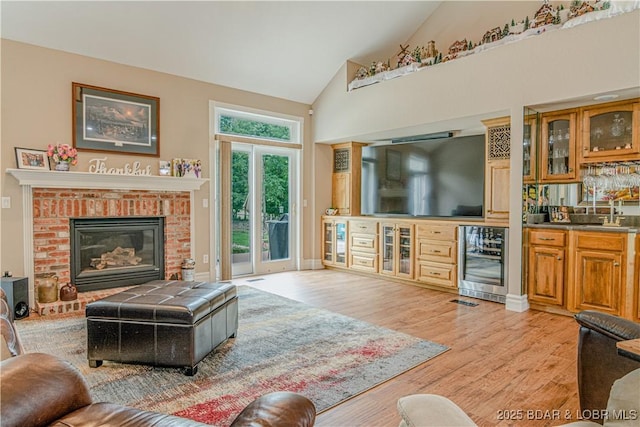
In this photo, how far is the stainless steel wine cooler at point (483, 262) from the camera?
4375 mm

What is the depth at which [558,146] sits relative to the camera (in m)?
4.32

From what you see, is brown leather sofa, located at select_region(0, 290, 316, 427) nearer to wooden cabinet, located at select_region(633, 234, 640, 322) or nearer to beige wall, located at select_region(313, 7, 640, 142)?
wooden cabinet, located at select_region(633, 234, 640, 322)

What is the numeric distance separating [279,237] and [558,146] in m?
4.15

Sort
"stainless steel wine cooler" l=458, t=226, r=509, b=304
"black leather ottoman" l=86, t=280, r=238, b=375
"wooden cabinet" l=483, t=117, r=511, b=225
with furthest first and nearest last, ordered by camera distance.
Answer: "wooden cabinet" l=483, t=117, r=511, b=225, "stainless steel wine cooler" l=458, t=226, r=509, b=304, "black leather ottoman" l=86, t=280, r=238, b=375

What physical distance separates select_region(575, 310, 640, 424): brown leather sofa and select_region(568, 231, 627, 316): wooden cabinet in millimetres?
2202

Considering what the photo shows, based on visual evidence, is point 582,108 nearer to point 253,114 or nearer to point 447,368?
point 447,368

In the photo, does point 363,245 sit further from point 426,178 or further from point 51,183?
point 51,183

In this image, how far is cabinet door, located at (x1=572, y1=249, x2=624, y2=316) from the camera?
360cm

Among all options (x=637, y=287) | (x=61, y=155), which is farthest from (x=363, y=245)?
(x=61, y=155)

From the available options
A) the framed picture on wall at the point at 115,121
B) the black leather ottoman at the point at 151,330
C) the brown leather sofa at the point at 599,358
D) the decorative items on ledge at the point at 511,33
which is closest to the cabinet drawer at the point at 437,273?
the decorative items on ledge at the point at 511,33

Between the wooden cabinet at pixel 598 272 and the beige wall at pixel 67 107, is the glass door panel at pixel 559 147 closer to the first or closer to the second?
the wooden cabinet at pixel 598 272

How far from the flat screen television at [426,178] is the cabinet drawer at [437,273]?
28.6 inches

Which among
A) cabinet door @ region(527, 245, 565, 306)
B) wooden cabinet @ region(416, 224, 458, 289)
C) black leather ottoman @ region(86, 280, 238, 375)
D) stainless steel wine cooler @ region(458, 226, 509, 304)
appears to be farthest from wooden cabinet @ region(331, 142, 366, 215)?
black leather ottoman @ region(86, 280, 238, 375)

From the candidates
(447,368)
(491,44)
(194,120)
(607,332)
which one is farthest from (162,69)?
(607,332)
